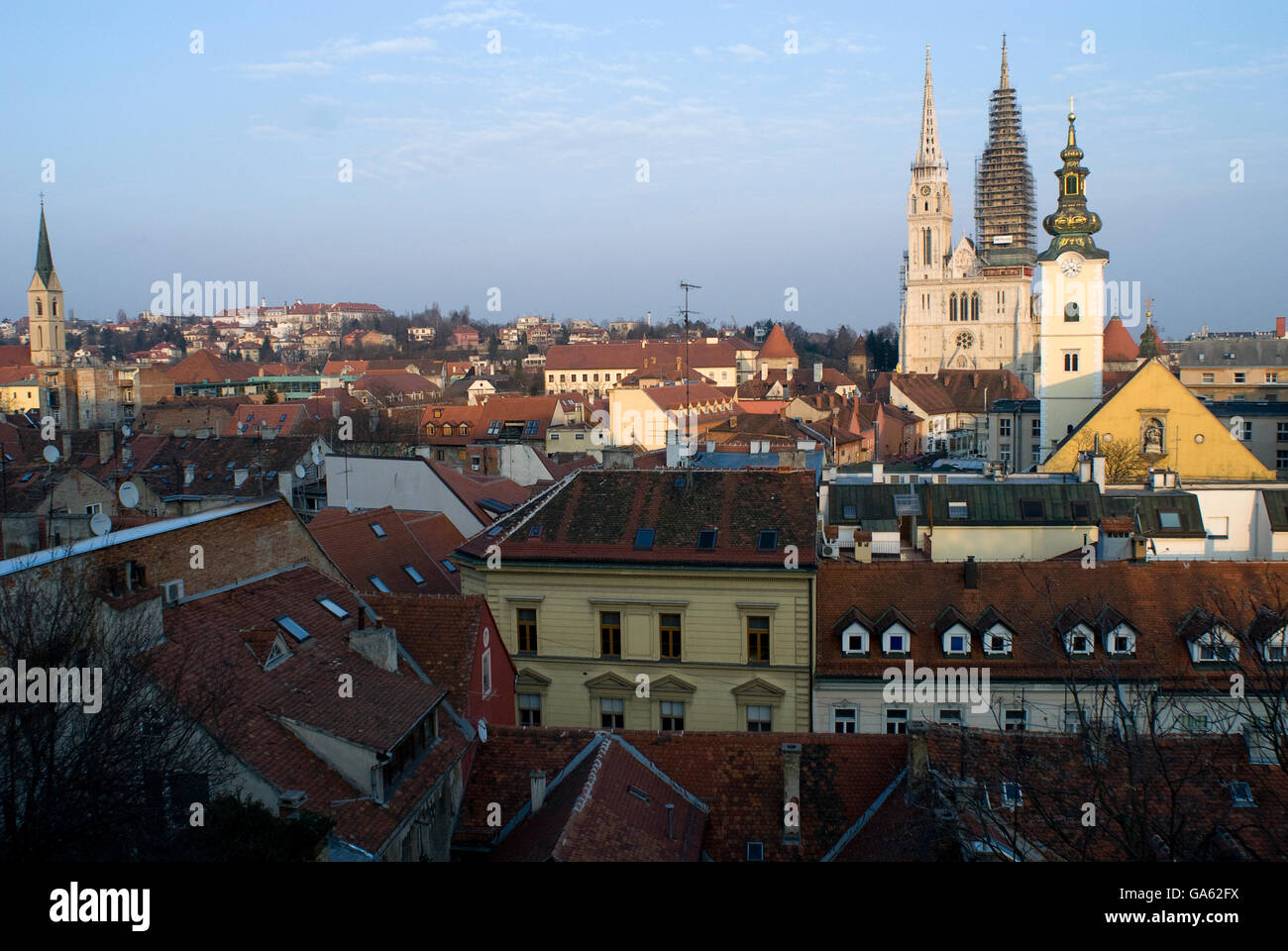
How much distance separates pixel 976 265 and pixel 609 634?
379 ft

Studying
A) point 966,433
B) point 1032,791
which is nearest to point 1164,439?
point 1032,791

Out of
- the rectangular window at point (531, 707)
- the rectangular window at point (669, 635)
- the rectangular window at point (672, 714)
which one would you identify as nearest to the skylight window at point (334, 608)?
the rectangular window at point (531, 707)

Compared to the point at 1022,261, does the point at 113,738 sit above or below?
below

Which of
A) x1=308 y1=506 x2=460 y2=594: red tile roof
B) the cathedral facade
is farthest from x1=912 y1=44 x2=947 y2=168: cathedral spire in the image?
x1=308 y1=506 x2=460 y2=594: red tile roof

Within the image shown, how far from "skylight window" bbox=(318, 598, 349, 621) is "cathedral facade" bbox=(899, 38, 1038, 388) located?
116233 mm

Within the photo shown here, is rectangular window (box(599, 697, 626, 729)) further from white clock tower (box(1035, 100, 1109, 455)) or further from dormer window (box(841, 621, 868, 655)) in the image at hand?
white clock tower (box(1035, 100, 1109, 455))

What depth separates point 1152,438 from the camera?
40.8m

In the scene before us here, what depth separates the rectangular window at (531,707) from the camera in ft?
79.2

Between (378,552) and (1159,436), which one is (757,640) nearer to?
(378,552)

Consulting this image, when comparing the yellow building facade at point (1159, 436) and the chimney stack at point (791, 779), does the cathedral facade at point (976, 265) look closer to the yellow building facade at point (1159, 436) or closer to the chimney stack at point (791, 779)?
the yellow building facade at point (1159, 436)

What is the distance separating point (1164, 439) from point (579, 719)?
26.9 meters

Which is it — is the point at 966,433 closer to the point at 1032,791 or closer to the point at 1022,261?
the point at 1022,261

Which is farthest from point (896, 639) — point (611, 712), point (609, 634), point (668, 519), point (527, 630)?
point (527, 630)

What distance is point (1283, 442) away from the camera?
57.3 meters
